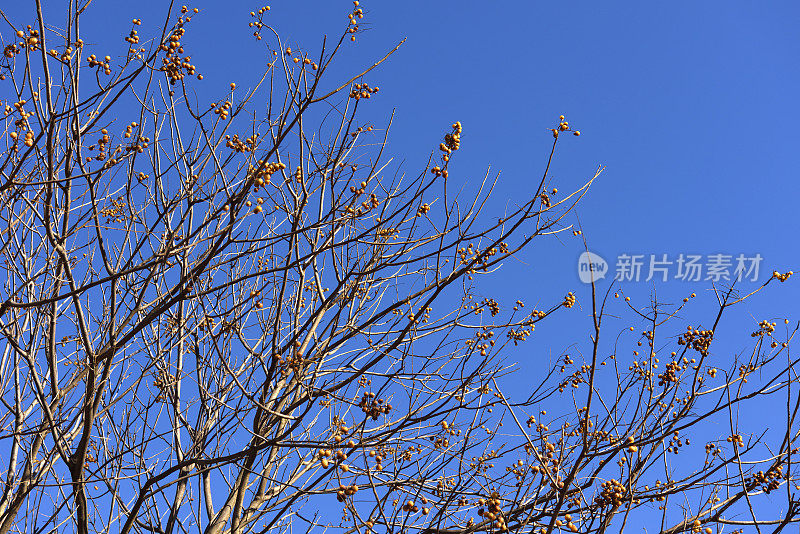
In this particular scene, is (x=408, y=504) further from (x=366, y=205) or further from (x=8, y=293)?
(x=8, y=293)

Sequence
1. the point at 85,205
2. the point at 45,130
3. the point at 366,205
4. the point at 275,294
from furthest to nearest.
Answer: the point at 275,294 → the point at 85,205 → the point at 366,205 → the point at 45,130

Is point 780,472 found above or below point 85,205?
below

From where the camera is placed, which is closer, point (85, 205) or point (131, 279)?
point (131, 279)

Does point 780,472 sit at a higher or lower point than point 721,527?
higher

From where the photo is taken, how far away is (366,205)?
3.71 m

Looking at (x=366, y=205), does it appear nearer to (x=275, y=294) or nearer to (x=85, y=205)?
(x=275, y=294)

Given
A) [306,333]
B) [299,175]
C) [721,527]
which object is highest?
[299,175]

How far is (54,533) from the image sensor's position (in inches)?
157

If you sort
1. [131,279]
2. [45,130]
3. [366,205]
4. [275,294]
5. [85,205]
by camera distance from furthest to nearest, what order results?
[275,294]
[85,205]
[131,279]
[366,205]
[45,130]

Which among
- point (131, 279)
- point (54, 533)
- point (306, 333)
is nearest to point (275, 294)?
point (306, 333)

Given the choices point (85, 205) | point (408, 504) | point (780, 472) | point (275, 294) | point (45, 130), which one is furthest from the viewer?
point (275, 294)

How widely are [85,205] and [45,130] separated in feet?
5.01

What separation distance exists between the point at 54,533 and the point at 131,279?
5.75ft

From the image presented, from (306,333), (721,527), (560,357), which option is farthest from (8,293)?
(721,527)
